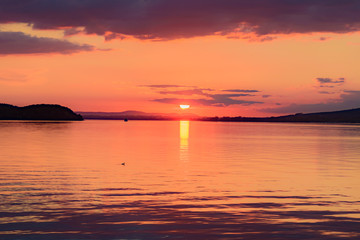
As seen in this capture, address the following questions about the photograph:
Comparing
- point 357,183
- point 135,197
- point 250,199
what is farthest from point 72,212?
point 357,183

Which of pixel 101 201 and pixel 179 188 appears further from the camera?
pixel 179 188

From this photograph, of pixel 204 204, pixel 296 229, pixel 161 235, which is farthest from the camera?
pixel 204 204

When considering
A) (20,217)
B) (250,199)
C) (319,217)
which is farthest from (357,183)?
(20,217)

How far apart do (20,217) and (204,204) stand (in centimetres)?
943

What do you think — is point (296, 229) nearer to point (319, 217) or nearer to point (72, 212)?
point (319, 217)

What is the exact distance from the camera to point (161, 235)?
723 inches

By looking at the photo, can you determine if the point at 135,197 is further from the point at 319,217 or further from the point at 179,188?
the point at 319,217

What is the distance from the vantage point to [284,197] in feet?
92.3

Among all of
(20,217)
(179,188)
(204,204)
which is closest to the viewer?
(20,217)

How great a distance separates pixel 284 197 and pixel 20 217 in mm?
15049

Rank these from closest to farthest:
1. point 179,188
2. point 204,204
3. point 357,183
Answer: point 204,204 < point 179,188 < point 357,183

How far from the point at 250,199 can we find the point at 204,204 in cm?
339

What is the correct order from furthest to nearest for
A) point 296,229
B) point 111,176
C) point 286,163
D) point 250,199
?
point 286,163
point 111,176
point 250,199
point 296,229

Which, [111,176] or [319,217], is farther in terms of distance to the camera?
[111,176]
